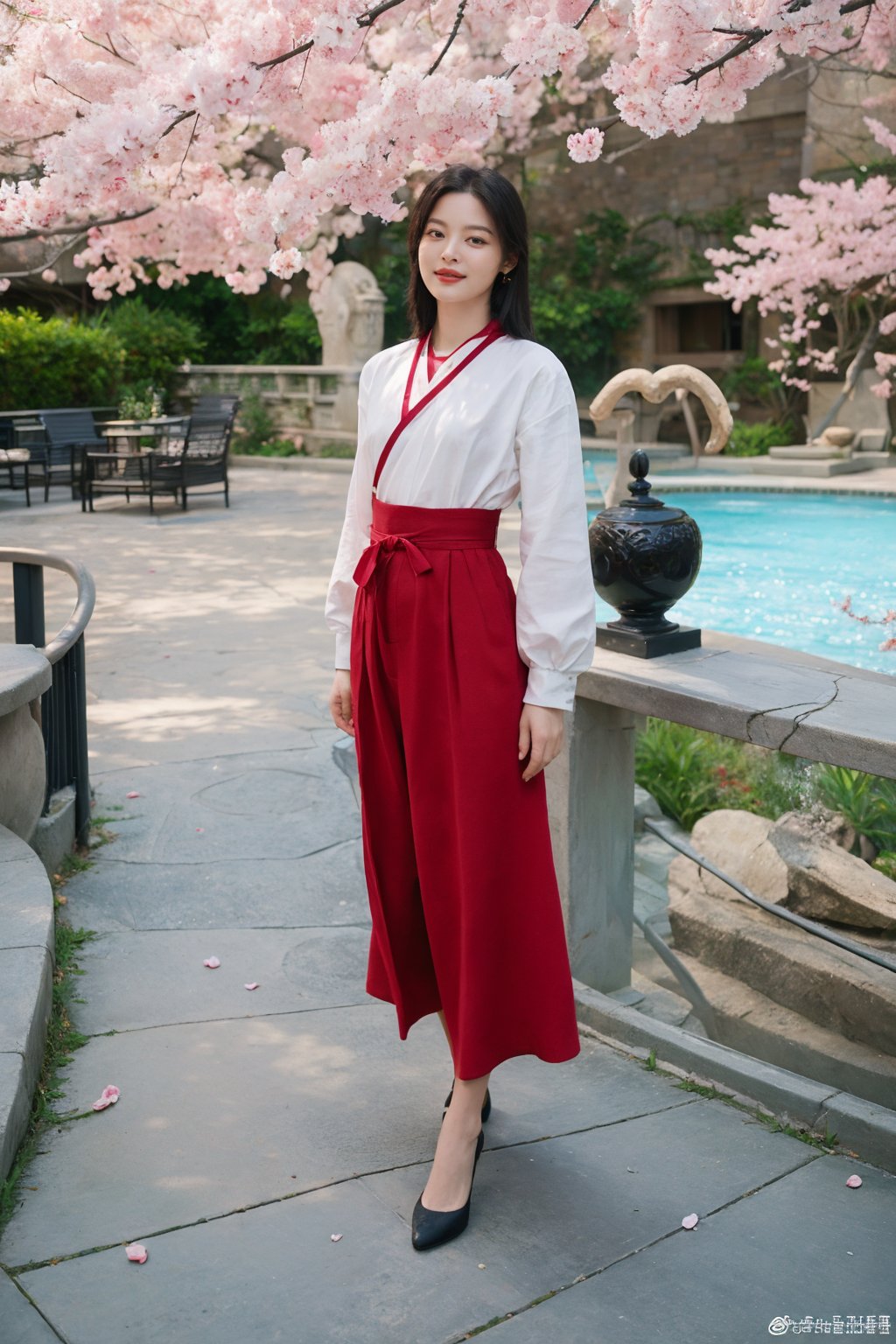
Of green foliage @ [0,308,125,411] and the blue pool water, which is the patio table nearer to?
green foliage @ [0,308,125,411]

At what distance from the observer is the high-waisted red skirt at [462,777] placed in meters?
1.99

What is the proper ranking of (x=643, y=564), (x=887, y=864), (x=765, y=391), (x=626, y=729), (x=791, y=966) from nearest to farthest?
(x=643, y=564) < (x=626, y=729) < (x=791, y=966) < (x=887, y=864) < (x=765, y=391)

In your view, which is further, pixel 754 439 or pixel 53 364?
pixel 754 439

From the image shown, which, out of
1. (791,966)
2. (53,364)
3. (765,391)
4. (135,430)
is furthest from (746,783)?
(765,391)

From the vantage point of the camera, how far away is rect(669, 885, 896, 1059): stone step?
2.92 m

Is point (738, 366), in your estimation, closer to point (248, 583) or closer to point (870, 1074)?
point (248, 583)

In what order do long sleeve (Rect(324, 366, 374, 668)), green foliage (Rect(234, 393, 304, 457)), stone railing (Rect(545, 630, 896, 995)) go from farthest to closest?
green foliage (Rect(234, 393, 304, 457)), stone railing (Rect(545, 630, 896, 995)), long sleeve (Rect(324, 366, 374, 668))

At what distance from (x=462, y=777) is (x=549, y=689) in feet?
0.65

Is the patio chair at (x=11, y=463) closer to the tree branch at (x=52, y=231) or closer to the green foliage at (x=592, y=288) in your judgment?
the tree branch at (x=52, y=231)

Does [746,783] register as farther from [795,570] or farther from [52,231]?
[795,570]

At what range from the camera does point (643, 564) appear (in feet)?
8.52

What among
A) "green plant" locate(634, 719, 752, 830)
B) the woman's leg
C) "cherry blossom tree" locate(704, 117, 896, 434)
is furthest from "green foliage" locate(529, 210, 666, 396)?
the woman's leg

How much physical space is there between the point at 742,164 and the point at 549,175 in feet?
9.78

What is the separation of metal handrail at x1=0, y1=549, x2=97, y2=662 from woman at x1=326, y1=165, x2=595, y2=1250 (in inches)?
61.8
